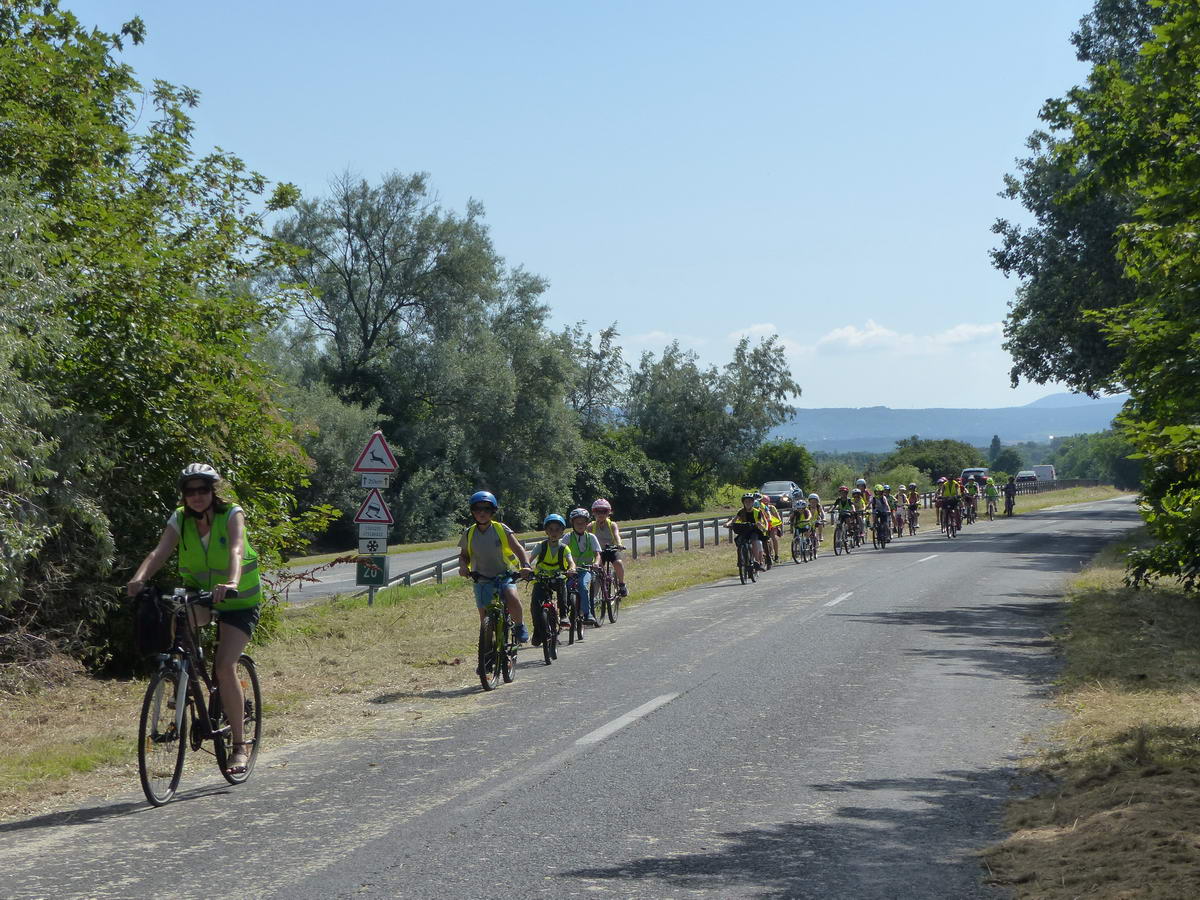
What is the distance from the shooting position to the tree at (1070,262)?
32.6 metres

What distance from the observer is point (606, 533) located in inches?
683

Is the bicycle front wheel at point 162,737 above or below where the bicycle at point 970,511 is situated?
below

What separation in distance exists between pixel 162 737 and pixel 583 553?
29.2 ft

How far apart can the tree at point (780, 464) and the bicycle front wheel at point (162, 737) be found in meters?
80.1

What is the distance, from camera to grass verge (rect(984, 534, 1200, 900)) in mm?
5223

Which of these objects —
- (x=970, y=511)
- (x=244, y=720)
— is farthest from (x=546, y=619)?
(x=970, y=511)

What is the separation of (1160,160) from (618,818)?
23.2 ft

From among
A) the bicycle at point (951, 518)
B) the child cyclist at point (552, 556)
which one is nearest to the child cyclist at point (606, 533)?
the child cyclist at point (552, 556)

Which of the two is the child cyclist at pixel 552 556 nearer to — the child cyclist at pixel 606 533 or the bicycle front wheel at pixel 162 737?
the child cyclist at pixel 606 533

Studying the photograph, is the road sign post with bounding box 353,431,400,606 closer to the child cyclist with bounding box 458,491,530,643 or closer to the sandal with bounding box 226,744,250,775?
the child cyclist with bounding box 458,491,530,643

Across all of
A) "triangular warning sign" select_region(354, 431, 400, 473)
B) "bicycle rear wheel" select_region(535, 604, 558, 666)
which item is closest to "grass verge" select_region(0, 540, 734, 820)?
"bicycle rear wheel" select_region(535, 604, 558, 666)

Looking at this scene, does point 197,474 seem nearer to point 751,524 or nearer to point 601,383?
point 751,524

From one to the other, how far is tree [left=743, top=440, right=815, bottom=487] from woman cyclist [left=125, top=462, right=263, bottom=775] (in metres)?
79.9

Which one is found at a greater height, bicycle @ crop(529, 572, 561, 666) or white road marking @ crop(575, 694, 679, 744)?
bicycle @ crop(529, 572, 561, 666)
